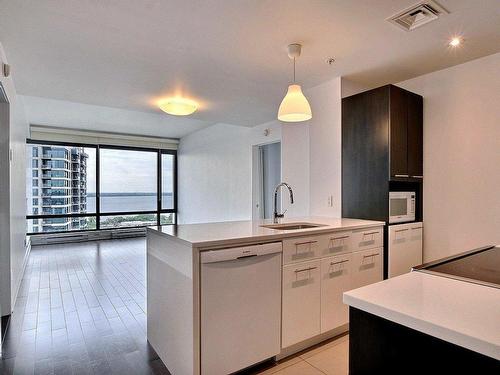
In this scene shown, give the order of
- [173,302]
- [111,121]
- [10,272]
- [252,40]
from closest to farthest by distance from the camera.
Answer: [173,302], [252,40], [10,272], [111,121]

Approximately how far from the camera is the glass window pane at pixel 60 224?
698cm

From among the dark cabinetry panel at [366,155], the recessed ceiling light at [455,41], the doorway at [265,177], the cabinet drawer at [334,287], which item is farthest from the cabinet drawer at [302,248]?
the doorway at [265,177]

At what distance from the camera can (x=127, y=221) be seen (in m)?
8.12

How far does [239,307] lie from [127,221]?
7082 millimetres

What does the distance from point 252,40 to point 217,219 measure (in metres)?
4.75

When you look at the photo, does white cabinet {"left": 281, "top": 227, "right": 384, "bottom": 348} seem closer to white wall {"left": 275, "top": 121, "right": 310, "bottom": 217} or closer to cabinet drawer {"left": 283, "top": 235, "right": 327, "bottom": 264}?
cabinet drawer {"left": 283, "top": 235, "right": 327, "bottom": 264}

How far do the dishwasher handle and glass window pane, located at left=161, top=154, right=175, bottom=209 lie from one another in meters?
7.27

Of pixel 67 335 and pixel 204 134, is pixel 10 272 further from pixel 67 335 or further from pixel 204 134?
pixel 204 134

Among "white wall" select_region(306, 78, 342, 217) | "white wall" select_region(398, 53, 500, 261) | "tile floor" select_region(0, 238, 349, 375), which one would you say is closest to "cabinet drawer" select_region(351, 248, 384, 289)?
"tile floor" select_region(0, 238, 349, 375)

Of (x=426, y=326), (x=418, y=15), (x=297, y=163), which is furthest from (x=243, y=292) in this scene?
(x=297, y=163)

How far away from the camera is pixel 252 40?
7.72 ft

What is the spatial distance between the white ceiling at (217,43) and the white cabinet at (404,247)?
1.57 m

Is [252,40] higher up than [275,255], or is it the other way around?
[252,40]

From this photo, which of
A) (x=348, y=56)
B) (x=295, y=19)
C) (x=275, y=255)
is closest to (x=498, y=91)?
(x=348, y=56)
